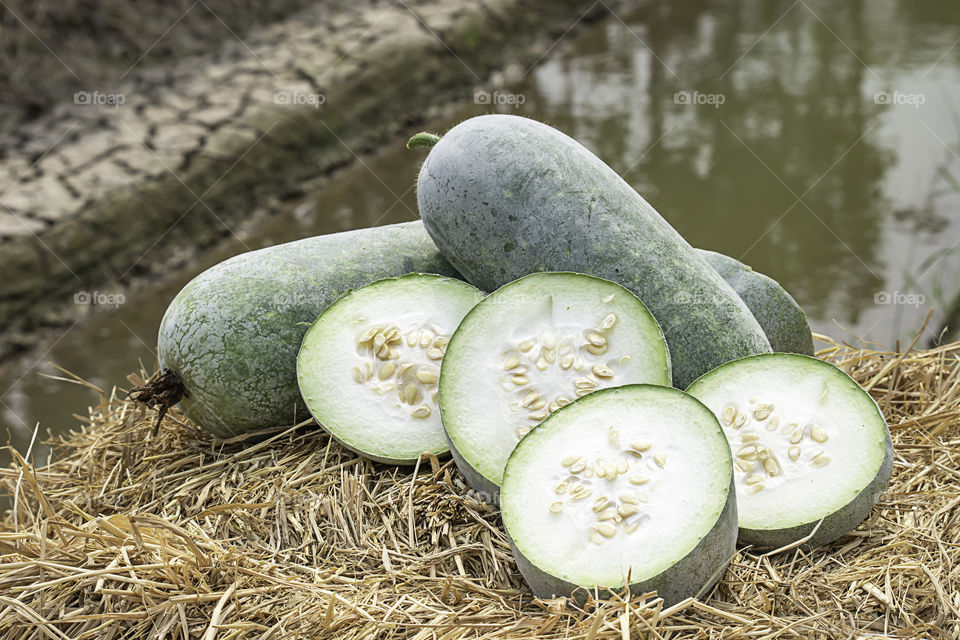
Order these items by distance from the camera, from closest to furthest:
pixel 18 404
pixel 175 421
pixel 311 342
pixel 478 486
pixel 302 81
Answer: pixel 478 486 < pixel 311 342 < pixel 175 421 < pixel 18 404 < pixel 302 81

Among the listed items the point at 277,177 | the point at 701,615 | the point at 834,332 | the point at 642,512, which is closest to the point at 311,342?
the point at 642,512

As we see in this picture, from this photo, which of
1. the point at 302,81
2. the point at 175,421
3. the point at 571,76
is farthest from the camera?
the point at 571,76

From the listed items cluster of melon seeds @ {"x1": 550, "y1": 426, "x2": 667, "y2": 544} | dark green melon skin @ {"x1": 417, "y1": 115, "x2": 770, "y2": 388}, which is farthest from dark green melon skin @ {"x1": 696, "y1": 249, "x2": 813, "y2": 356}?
cluster of melon seeds @ {"x1": 550, "y1": 426, "x2": 667, "y2": 544}

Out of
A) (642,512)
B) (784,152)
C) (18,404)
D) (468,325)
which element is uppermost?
(468,325)

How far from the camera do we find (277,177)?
4.45 meters

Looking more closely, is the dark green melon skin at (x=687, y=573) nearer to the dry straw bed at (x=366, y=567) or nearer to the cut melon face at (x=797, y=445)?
the dry straw bed at (x=366, y=567)

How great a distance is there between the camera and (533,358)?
1.63m

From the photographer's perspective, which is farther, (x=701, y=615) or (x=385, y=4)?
(x=385, y=4)

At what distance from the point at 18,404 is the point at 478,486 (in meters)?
2.50

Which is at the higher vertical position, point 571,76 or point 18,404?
point 571,76

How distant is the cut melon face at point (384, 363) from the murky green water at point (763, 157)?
1.75m

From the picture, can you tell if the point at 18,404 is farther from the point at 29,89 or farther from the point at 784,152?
the point at 784,152

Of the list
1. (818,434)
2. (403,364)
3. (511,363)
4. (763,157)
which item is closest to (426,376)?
(403,364)

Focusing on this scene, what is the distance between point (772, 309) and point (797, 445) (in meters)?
0.64
